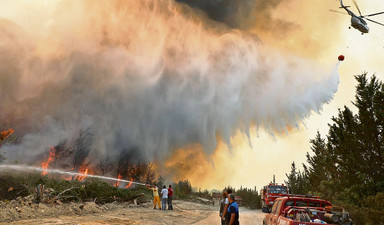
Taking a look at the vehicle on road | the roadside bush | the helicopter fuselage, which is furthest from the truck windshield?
the roadside bush

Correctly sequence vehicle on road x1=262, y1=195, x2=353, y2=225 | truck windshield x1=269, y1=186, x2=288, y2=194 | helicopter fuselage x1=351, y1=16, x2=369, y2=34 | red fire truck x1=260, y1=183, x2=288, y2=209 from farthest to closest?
1. truck windshield x1=269, y1=186, x2=288, y2=194
2. red fire truck x1=260, y1=183, x2=288, y2=209
3. helicopter fuselage x1=351, y1=16, x2=369, y2=34
4. vehicle on road x1=262, y1=195, x2=353, y2=225

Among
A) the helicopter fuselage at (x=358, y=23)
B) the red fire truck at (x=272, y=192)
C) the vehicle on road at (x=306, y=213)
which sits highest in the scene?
the helicopter fuselage at (x=358, y=23)

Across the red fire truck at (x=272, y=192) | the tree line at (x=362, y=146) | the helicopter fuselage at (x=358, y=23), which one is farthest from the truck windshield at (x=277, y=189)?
the helicopter fuselage at (x=358, y=23)

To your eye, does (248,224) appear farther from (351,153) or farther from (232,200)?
(351,153)

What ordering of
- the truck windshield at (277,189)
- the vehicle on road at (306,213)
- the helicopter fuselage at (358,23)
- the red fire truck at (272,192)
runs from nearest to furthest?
the vehicle on road at (306,213)
the helicopter fuselage at (358,23)
the red fire truck at (272,192)
the truck windshield at (277,189)

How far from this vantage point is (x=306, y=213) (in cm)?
868

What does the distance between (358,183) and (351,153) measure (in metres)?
2.80

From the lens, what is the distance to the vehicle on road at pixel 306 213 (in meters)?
8.22

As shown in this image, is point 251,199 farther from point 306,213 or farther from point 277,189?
point 306,213

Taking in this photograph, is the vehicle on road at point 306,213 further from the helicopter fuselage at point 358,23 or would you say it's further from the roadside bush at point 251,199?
the roadside bush at point 251,199

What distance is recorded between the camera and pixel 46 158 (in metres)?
54.8

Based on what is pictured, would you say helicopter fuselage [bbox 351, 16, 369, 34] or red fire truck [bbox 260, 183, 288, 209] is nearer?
helicopter fuselage [bbox 351, 16, 369, 34]

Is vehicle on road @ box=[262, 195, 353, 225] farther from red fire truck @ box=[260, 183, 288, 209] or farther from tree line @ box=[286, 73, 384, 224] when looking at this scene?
red fire truck @ box=[260, 183, 288, 209]

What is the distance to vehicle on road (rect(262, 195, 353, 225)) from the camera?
8.22 meters
